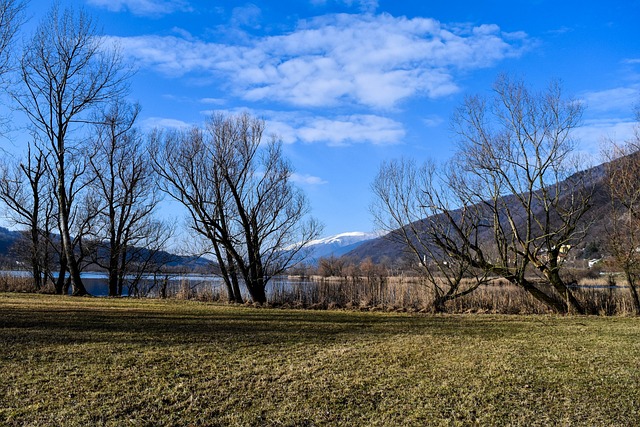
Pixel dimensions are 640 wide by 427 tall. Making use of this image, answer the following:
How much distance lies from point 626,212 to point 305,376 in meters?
14.8

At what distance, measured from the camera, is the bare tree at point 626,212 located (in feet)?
49.5

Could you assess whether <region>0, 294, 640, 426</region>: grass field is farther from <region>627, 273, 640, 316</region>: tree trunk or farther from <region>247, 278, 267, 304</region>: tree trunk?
<region>247, 278, 267, 304</region>: tree trunk

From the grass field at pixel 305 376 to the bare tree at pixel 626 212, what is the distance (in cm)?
727

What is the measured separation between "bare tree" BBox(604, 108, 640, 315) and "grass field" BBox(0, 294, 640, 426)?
7.27 meters

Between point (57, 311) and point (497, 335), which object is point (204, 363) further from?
point (57, 311)

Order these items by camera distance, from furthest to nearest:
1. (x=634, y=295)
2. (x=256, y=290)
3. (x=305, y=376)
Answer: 1. (x=256, y=290)
2. (x=634, y=295)
3. (x=305, y=376)

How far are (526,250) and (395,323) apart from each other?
6758 mm

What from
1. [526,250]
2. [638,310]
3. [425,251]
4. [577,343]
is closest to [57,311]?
[577,343]

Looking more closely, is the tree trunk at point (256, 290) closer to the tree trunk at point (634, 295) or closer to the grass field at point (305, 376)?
the grass field at point (305, 376)

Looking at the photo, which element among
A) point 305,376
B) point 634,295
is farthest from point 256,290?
point 305,376

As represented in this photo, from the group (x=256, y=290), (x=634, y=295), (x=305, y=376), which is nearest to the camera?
(x=305, y=376)

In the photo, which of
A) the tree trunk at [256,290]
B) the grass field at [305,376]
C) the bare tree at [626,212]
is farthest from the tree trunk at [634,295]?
the tree trunk at [256,290]

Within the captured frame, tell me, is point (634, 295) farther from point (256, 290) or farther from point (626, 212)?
point (256, 290)

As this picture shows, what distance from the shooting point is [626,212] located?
15.7 metres
